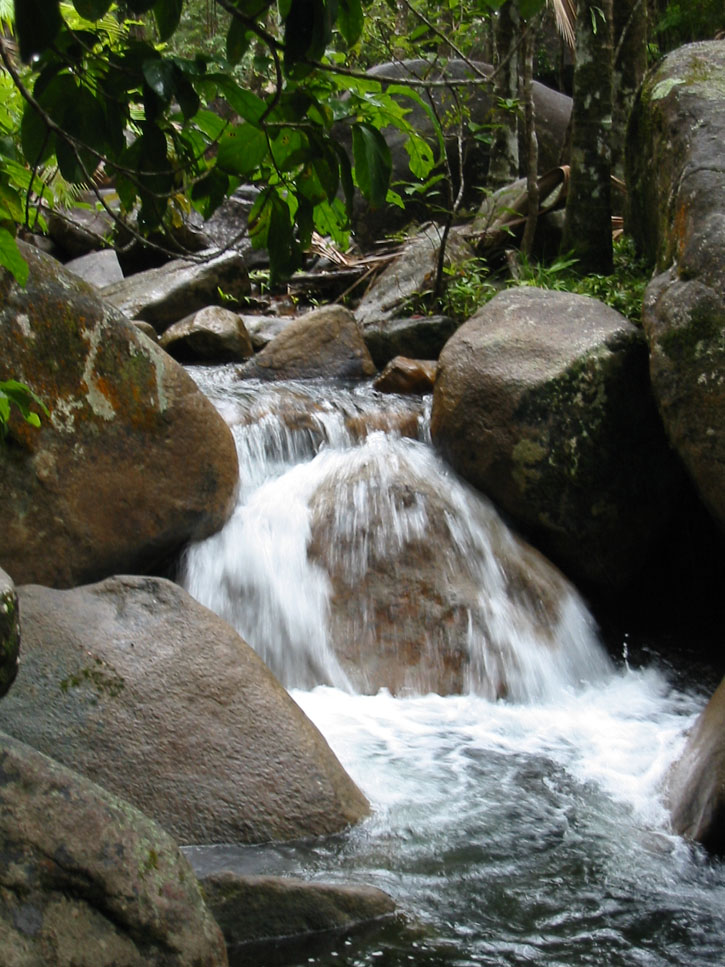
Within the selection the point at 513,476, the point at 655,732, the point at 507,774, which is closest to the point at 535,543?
the point at 513,476

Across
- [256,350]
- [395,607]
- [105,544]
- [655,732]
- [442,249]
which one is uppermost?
[442,249]

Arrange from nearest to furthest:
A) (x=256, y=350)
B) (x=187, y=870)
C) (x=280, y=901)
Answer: (x=187, y=870) → (x=280, y=901) → (x=256, y=350)

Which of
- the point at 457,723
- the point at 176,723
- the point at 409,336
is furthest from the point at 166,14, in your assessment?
the point at 409,336

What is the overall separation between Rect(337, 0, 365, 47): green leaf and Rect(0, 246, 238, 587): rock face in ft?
10.4

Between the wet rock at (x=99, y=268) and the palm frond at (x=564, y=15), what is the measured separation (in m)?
5.84

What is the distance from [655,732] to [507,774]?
93 cm

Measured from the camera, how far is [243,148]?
153 centimetres

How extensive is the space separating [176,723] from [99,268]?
9099mm

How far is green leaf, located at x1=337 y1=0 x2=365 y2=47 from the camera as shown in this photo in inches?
53.1

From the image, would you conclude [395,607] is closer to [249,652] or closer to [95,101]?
[249,652]

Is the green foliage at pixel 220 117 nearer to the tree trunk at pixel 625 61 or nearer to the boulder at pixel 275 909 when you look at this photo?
the boulder at pixel 275 909

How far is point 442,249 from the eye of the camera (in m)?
8.12

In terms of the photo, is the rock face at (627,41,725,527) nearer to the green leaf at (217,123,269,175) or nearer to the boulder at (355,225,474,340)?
the boulder at (355,225,474,340)

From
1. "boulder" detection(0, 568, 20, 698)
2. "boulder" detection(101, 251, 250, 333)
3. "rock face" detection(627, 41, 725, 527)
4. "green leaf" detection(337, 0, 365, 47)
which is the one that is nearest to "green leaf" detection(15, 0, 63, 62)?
"green leaf" detection(337, 0, 365, 47)
